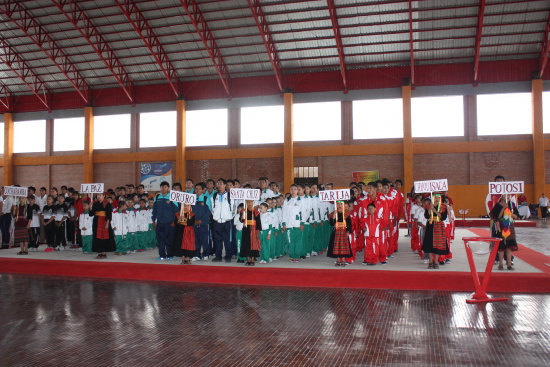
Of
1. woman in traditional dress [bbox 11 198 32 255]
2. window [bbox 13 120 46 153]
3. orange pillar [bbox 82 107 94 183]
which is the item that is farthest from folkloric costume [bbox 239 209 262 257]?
window [bbox 13 120 46 153]

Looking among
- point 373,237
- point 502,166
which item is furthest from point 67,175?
point 502,166

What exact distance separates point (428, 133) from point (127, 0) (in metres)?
16.6

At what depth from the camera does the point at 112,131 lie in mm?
26438

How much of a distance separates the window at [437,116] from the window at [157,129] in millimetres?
14174

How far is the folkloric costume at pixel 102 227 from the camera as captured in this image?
9.40 metres

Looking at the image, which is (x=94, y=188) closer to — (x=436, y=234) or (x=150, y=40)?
(x=436, y=234)

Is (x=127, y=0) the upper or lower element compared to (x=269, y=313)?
upper

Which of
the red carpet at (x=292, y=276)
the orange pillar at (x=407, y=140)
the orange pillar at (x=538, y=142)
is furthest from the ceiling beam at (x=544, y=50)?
Result: the red carpet at (x=292, y=276)

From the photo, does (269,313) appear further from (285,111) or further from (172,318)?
(285,111)

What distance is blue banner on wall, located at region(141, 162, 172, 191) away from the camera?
2525 cm

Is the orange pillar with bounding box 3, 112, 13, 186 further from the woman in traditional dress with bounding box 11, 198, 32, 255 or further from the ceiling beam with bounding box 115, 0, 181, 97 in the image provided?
the woman in traditional dress with bounding box 11, 198, 32, 255

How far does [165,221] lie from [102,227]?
57.0 inches

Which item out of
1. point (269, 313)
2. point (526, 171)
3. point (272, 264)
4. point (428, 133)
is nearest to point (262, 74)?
point (428, 133)

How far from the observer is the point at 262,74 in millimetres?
23594
